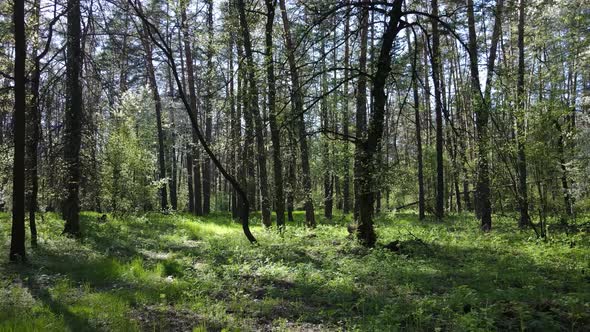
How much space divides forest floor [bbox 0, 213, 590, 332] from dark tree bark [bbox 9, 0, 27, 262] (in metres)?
0.51

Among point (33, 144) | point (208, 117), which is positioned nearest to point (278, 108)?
point (33, 144)

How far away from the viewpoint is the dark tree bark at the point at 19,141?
845 cm

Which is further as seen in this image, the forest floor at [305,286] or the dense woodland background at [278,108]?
the dense woodland background at [278,108]

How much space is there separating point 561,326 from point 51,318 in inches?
224

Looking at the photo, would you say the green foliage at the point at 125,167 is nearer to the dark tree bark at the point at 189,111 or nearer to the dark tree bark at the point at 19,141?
the dark tree bark at the point at 19,141

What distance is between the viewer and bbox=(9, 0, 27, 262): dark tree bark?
8445 millimetres

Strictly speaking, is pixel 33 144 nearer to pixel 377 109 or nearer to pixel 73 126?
pixel 73 126

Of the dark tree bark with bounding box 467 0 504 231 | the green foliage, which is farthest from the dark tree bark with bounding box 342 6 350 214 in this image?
the green foliage

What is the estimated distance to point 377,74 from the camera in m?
8.84

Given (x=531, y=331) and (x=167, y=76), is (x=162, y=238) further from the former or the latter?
(x=167, y=76)

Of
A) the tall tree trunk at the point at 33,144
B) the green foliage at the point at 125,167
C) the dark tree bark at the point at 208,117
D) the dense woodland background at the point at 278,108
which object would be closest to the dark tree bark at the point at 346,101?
the dense woodland background at the point at 278,108

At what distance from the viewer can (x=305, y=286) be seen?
658cm

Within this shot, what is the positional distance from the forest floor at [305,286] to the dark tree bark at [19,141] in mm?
507

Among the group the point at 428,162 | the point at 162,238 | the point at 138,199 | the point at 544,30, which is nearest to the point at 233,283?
the point at 162,238
